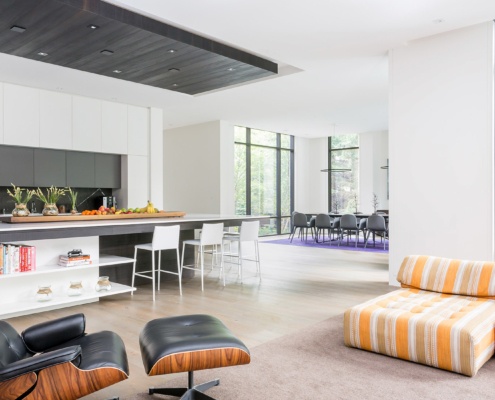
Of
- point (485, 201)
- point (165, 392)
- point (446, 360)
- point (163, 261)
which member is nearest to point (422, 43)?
point (485, 201)

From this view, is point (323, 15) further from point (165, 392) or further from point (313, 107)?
point (313, 107)

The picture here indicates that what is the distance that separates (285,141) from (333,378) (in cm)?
1106

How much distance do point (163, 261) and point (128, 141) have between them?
3188 mm

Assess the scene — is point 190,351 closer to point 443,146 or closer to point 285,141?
point 443,146

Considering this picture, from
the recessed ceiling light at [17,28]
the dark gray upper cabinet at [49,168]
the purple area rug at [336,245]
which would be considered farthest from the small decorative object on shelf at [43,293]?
the purple area rug at [336,245]

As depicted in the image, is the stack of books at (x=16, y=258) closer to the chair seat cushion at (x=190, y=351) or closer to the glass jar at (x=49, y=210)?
the glass jar at (x=49, y=210)

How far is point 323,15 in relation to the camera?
454 centimetres

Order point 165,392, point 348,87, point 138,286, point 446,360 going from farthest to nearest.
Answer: point 348,87, point 138,286, point 446,360, point 165,392

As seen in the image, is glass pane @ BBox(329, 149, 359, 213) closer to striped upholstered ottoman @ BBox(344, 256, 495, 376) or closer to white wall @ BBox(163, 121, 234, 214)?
white wall @ BBox(163, 121, 234, 214)

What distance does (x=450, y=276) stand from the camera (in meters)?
3.56

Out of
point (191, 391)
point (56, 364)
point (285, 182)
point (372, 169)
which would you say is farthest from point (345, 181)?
point (56, 364)

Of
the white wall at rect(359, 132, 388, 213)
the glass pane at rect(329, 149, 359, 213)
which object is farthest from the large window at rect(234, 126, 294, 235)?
the white wall at rect(359, 132, 388, 213)

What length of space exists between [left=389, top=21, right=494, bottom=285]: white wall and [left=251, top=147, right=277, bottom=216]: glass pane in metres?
6.79

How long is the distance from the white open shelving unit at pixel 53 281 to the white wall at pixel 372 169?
361 inches
